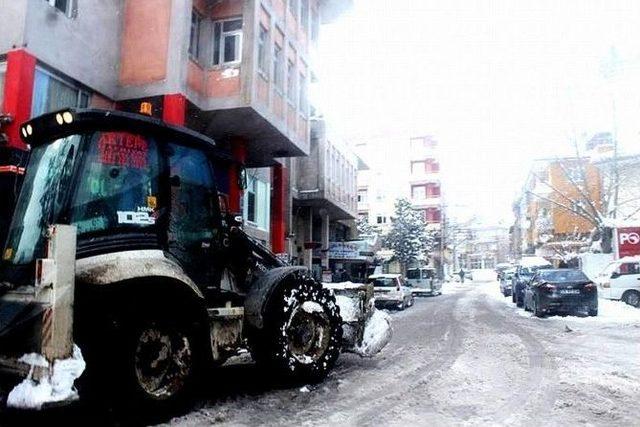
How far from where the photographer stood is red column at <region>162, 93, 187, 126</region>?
12500mm

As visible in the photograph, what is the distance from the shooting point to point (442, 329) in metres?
13.6

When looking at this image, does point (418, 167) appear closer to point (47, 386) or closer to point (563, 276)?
point (563, 276)

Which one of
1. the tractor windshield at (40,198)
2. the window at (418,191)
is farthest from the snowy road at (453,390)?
the window at (418,191)

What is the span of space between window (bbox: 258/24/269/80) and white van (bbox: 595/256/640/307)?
15521 mm

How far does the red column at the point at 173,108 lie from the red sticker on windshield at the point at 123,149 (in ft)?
25.7

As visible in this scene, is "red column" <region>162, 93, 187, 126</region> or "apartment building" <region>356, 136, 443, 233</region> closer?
"red column" <region>162, 93, 187, 126</region>

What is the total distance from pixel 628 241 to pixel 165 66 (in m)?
25.5

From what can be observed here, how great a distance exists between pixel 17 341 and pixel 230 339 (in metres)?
2.13

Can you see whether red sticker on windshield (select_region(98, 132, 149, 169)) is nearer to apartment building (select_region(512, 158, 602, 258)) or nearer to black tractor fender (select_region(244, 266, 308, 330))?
black tractor fender (select_region(244, 266, 308, 330))

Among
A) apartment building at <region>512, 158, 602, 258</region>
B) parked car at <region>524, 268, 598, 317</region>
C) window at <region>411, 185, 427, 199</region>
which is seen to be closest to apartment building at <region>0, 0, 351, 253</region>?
parked car at <region>524, 268, 598, 317</region>

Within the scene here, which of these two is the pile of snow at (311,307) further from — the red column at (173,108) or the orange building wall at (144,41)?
the orange building wall at (144,41)

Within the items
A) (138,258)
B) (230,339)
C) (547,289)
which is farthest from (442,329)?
(138,258)

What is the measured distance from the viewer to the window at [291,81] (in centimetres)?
1777

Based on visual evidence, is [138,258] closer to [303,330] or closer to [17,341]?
[17,341]
